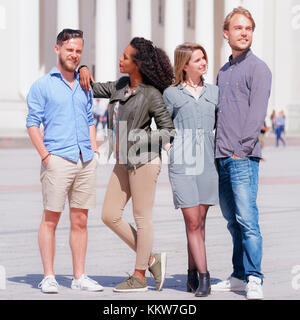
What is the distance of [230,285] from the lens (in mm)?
6582

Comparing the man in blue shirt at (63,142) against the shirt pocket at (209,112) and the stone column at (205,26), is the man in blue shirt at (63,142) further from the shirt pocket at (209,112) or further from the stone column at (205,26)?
the stone column at (205,26)

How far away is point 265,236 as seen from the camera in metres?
9.41

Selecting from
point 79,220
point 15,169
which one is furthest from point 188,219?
point 15,169

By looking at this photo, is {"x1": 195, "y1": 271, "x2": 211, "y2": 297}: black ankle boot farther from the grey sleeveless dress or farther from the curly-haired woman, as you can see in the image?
the grey sleeveless dress

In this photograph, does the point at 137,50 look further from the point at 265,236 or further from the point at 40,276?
the point at 265,236

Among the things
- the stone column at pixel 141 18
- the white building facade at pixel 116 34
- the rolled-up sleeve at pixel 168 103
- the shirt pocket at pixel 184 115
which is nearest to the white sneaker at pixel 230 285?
the shirt pocket at pixel 184 115

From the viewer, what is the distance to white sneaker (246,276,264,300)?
6.09 metres

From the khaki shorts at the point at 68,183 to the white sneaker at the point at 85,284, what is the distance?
20.5 inches

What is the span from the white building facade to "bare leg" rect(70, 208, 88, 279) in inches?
1117

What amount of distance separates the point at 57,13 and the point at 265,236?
115 feet

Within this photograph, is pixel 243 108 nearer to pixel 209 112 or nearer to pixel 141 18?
pixel 209 112

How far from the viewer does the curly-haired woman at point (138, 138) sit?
20.7 ft

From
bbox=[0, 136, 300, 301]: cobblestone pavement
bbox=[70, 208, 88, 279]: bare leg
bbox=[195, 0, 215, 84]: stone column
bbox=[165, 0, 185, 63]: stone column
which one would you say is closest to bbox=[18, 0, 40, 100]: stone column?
bbox=[165, 0, 185, 63]: stone column

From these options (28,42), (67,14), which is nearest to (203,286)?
(28,42)
